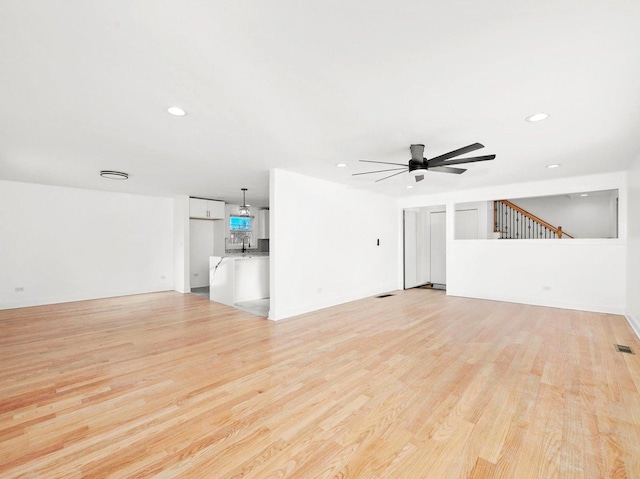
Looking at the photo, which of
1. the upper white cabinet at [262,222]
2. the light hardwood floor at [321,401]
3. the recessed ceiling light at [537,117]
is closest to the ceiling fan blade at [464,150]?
the recessed ceiling light at [537,117]

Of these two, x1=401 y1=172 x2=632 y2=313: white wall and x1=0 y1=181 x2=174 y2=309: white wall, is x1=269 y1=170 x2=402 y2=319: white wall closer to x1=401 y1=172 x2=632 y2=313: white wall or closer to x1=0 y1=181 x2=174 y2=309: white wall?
x1=401 y1=172 x2=632 y2=313: white wall

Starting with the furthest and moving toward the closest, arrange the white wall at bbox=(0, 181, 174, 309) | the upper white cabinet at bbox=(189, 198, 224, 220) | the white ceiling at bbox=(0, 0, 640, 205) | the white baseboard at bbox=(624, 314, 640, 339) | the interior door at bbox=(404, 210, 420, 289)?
the interior door at bbox=(404, 210, 420, 289), the upper white cabinet at bbox=(189, 198, 224, 220), the white wall at bbox=(0, 181, 174, 309), the white baseboard at bbox=(624, 314, 640, 339), the white ceiling at bbox=(0, 0, 640, 205)

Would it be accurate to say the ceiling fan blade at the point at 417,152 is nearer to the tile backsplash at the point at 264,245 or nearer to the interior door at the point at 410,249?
A: the interior door at the point at 410,249

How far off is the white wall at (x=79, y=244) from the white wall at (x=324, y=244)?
4.53 metres

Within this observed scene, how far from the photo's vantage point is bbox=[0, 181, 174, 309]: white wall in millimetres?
5625

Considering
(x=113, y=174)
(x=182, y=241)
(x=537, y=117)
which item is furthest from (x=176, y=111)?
(x=182, y=241)

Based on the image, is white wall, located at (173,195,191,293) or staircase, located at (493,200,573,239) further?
staircase, located at (493,200,573,239)

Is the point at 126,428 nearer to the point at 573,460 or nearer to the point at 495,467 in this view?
the point at 495,467

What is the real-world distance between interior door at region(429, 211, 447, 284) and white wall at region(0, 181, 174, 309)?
24.5 feet

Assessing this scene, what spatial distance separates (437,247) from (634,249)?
14.0ft

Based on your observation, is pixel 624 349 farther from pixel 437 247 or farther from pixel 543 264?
pixel 437 247

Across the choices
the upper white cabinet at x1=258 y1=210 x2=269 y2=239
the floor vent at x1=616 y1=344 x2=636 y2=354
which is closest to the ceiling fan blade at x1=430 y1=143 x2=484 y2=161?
the floor vent at x1=616 y1=344 x2=636 y2=354

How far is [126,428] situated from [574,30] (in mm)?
3746

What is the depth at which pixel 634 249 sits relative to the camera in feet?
13.8
